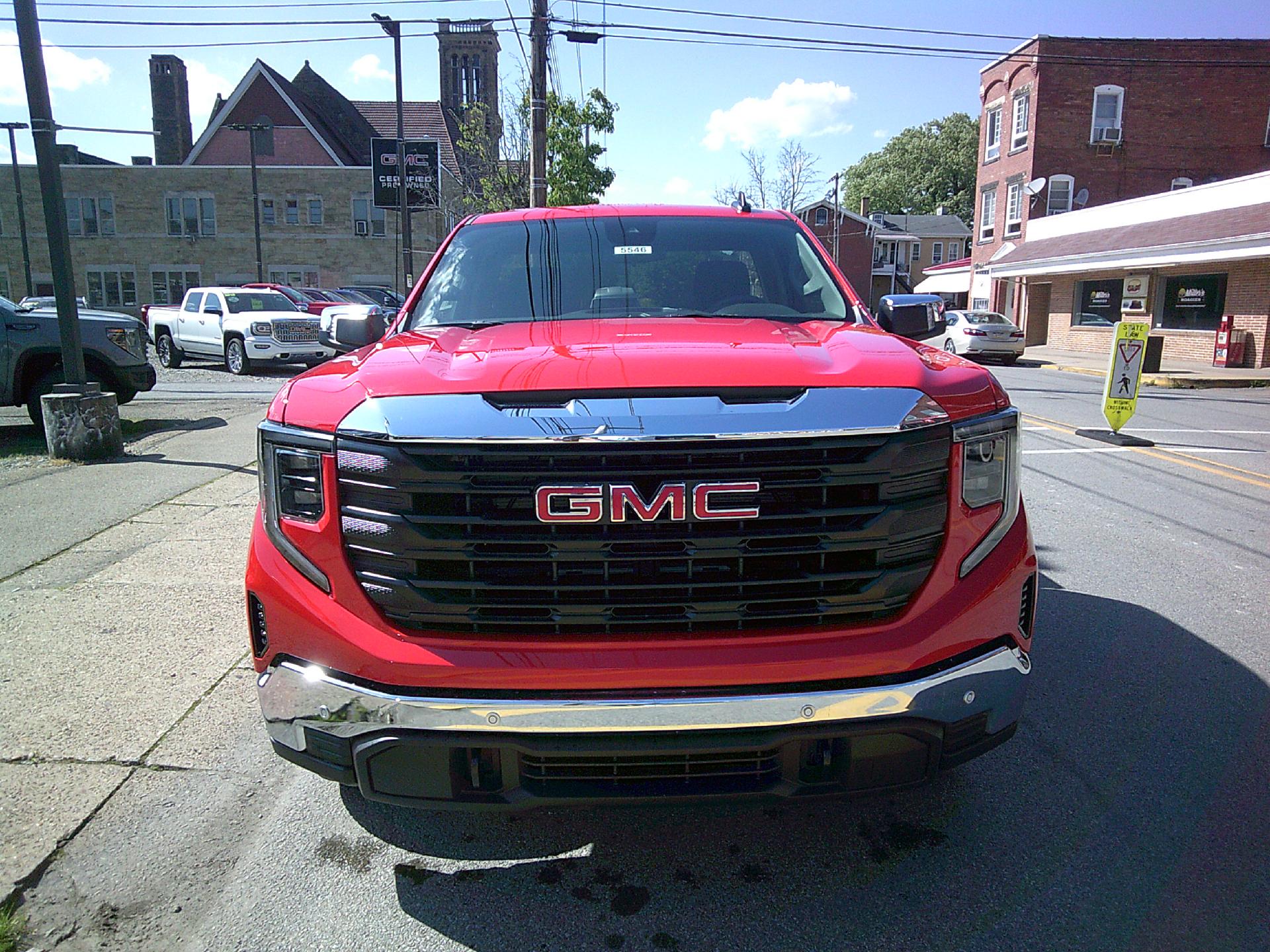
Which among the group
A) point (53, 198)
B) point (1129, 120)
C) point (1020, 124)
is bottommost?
point (53, 198)

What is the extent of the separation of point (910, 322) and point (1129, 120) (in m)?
36.1

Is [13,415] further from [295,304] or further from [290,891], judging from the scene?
[290,891]

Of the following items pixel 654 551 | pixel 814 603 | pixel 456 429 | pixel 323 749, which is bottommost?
pixel 323 749

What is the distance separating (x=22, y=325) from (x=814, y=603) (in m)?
9.75

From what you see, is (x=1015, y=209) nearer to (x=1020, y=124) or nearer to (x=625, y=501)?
(x=1020, y=124)

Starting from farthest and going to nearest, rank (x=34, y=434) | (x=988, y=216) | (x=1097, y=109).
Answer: (x=988, y=216), (x=1097, y=109), (x=34, y=434)

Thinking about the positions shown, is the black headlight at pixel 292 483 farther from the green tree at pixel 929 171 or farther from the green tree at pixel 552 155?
the green tree at pixel 929 171

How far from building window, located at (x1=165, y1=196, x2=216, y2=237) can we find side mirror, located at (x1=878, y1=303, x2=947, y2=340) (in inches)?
2008

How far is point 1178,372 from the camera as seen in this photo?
21.0 meters

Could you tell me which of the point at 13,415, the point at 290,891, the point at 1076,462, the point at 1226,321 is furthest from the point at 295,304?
the point at 1226,321

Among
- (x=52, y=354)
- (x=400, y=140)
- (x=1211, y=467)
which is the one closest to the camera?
(x=1211, y=467)

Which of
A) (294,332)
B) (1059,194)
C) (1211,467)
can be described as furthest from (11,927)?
(1059,194)

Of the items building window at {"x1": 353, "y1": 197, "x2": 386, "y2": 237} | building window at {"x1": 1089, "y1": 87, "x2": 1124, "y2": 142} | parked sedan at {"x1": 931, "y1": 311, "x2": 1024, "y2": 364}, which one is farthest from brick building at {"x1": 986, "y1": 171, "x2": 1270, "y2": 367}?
building window at {"x1": 353, "y1": 197, "x2": 386, "y2": 237}

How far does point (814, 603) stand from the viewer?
2186 mm
